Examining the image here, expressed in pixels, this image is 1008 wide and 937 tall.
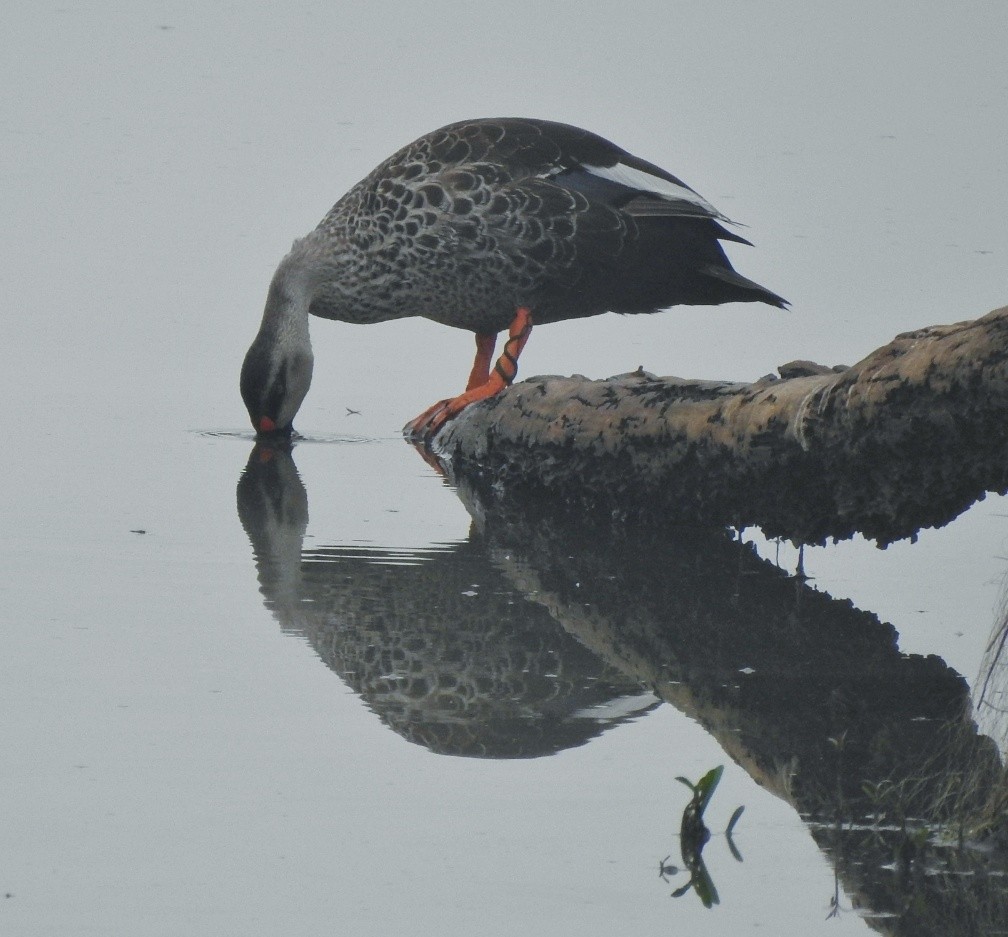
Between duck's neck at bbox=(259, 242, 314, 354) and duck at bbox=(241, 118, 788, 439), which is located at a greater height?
duck at bbox=(241, 118, 788, 439)

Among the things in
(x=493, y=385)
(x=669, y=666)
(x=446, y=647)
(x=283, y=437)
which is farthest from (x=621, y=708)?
(x=283, y=437)

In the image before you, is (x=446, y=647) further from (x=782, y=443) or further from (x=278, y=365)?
(x=278, y=365)

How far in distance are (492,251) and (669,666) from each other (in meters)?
3.27

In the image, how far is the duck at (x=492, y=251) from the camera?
717cm

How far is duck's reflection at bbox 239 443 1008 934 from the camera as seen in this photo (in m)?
3.22

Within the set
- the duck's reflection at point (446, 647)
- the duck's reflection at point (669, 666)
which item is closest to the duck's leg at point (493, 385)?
the duck's reflection at point (669, 666)

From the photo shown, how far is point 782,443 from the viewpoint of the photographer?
5.12 metres

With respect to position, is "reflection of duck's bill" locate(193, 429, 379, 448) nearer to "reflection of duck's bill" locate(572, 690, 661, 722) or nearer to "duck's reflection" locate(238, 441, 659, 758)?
"duck's reflection" locate(238, 441, 659, 758)

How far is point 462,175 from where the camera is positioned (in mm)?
7203

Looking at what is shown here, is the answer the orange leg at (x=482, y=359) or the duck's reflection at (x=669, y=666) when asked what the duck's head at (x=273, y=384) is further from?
the duck's reflection at (x=669, y=666)

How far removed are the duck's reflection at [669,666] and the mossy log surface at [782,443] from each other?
0.59 feet

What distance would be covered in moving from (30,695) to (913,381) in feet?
7.48

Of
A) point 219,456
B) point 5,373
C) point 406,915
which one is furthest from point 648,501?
point 5,373

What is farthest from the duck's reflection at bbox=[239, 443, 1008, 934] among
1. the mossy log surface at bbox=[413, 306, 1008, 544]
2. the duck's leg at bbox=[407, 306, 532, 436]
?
the duck's leg at bbox=[407, 306, 532, 436]
